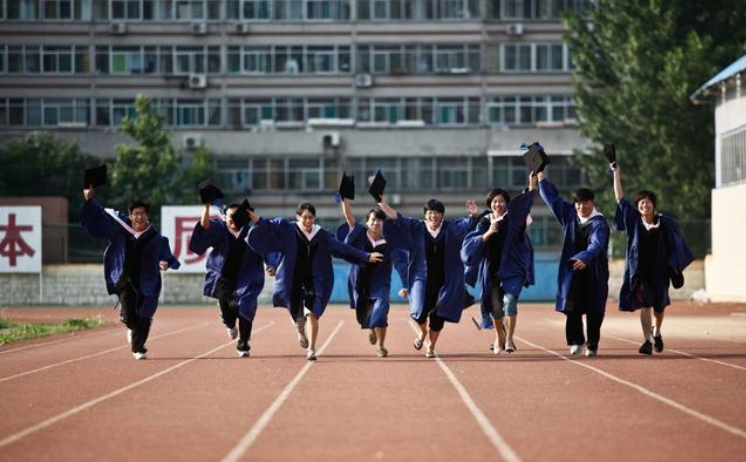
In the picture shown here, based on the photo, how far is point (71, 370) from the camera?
1780cm

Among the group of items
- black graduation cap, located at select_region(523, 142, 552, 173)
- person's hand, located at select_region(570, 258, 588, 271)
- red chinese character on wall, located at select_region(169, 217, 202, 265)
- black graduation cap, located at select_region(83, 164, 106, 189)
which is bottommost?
person's hand, located at select_region(570, 258, 588, 271)

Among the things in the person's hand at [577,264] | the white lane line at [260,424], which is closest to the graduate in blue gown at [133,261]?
the white lane line at [260,424]

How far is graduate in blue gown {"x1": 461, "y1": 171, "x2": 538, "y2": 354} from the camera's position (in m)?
19.6

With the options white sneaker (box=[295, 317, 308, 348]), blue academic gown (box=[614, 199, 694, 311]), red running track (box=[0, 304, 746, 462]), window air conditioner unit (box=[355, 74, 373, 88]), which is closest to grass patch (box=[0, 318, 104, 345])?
red running track (box=[0, 304, 746, 462])

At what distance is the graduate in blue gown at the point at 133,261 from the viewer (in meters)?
19.7

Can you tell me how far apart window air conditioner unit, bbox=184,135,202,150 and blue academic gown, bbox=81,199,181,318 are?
149ft

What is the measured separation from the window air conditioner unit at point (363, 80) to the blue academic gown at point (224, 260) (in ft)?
151

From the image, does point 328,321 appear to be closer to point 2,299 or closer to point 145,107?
point 2,299

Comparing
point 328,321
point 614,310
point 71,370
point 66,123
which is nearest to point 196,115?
point 66,123

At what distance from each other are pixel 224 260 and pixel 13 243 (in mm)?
27514

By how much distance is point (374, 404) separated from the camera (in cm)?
1302

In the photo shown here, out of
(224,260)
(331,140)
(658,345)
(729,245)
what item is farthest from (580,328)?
(331,140)

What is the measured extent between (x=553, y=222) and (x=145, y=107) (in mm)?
18530

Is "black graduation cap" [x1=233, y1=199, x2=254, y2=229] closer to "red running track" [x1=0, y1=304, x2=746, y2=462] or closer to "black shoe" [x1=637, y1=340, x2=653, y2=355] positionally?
"red running track" [x1=0, y1=304, x2=746, y2=462]
